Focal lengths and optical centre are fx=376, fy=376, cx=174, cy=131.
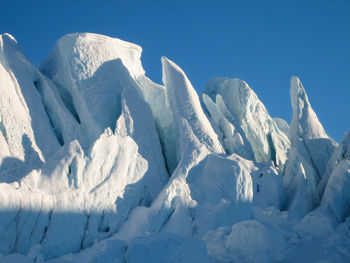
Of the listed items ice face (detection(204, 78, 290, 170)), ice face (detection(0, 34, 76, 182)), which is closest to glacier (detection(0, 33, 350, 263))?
ice face (detection(0, 34, 76, 182))

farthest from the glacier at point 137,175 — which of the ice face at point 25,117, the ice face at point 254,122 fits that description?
the ice face at point 254,122

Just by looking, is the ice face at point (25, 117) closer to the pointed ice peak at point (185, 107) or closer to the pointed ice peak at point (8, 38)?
the pointed ice peak at point (8, 38)

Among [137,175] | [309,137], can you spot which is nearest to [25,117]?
[137,175]

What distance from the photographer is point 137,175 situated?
11031mm

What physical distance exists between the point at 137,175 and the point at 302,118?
9944 millimetres

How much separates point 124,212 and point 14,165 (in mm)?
3353

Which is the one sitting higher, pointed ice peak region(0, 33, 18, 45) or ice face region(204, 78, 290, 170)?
pointed ice peak region(0, 33, 18, 45)

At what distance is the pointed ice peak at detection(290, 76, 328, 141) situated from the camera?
17312 millimetres

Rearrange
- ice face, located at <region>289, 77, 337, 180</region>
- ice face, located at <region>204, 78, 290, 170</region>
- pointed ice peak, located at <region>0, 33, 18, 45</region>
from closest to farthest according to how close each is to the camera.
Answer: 1. pointed ice peak, located at <region>0, 33, 18, 45</region>
2. ice face, located at <region>289, 77, 337, 180</region>
3. ice face, located at <region>204, 78, 290, 170</region>

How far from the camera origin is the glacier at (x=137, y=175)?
8.32 meters

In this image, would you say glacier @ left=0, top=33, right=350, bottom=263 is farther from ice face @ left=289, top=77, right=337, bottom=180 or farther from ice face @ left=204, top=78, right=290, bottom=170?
ice face @ left=204, top=78, right=290, bottom=170

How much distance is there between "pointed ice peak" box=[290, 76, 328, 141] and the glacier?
7 centimetres

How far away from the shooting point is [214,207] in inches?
425

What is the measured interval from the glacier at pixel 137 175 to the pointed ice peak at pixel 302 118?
0.07 m
